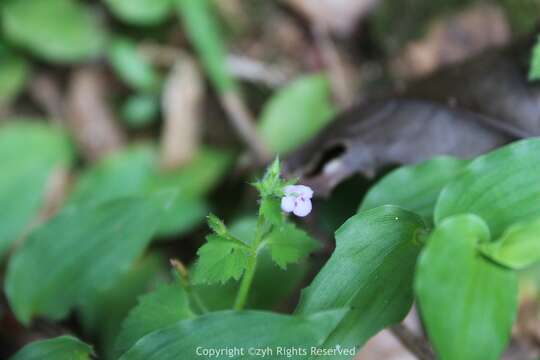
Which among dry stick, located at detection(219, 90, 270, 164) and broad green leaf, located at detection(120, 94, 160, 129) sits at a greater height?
broad green leaf, located at detection(120, 94, 160, 129)

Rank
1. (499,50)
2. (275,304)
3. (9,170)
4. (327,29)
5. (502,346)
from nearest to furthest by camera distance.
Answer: (502,346), (275,304), (499,50), (9,170), (327,29)

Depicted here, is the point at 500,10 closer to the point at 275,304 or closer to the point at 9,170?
the point at 275,304

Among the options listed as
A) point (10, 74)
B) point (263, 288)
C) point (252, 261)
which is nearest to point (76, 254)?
point (263, 288)

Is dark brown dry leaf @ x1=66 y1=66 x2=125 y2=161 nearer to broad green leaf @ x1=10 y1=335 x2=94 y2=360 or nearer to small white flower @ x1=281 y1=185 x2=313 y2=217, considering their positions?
broad green leaf @ x1=10 y1=335 x2=94 y2=360

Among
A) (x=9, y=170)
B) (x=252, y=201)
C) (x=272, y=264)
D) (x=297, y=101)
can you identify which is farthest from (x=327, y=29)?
(x=9, y=170)

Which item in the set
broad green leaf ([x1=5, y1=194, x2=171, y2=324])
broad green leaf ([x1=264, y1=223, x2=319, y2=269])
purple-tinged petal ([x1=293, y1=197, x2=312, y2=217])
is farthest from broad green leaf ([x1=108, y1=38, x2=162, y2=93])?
purple-tinged petal ([x1=293, y1=197, x2=312, y2=217])

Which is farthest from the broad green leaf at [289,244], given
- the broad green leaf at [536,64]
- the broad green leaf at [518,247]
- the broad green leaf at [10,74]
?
the broad green leaf at [10,74]
